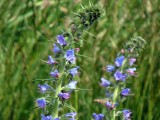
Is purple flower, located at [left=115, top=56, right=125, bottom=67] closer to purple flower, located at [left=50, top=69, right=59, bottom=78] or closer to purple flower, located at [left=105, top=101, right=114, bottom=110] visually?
purple flower, located at [left=105, top=101, right=114, bottom=110]

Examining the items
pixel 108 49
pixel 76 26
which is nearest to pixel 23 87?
pixel 108 49

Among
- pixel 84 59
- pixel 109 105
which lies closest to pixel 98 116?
pixel 109 105

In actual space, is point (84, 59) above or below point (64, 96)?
above

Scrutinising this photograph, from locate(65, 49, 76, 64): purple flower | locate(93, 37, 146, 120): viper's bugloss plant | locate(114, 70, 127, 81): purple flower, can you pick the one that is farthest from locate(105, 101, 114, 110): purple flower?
locate(65, 49, 76, 64): purple flower

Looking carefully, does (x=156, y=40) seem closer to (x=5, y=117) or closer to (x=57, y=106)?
(x=5, y=117)

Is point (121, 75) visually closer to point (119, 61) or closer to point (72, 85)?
point (119, 61)
